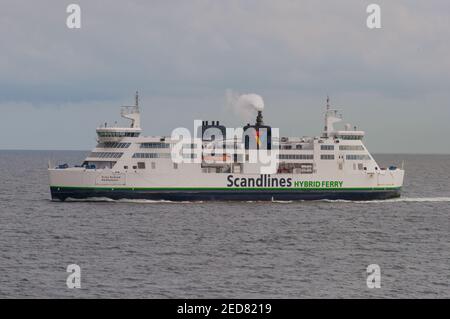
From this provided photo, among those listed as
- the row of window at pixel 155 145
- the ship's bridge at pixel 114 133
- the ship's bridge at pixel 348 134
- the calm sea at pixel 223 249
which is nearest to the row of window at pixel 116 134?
the ship's bridge at pixel 114 133

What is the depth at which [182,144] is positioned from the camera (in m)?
60.9

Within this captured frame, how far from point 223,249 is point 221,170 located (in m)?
20.2

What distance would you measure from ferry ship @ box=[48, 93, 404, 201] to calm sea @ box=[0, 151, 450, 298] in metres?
0.98

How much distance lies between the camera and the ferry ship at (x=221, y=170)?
59156 mm

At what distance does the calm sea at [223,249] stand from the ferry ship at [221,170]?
3.22 ft

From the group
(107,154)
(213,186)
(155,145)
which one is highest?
(155,145)

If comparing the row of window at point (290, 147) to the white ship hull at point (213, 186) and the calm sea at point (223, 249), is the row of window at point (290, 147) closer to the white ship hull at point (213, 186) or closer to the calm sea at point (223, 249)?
the white ship hull at point (213, 186)

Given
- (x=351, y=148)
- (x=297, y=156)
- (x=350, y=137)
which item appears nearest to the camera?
(x=297, y=156)

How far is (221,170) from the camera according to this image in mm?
61719

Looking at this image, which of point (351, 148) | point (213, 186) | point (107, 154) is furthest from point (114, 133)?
point (351, 148)

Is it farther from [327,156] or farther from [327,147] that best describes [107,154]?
[327,147]

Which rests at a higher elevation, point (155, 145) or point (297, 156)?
point (155, 145)

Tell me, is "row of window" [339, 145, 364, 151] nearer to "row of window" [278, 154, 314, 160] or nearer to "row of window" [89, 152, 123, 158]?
"row of window" [278, 154, 314, 160]

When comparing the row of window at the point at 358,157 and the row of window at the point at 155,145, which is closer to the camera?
the row of window at the point at 155,145
